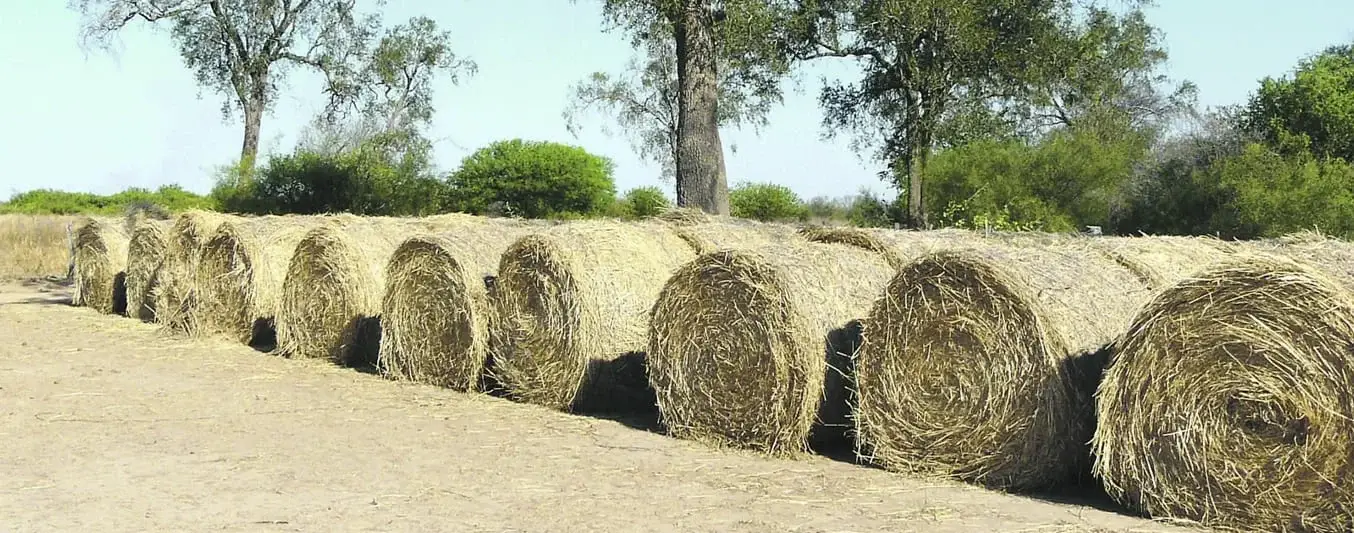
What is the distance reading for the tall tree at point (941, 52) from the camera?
20125 mm

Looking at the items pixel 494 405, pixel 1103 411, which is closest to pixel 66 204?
pixel 494 405

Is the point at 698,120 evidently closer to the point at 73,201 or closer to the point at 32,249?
the point at 32,249

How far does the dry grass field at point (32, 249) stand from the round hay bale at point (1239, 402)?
24667 millimetres

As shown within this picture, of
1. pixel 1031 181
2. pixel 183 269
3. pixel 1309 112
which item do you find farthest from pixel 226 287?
pixel 1309 112

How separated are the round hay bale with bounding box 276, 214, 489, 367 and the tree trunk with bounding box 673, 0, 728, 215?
552 cm

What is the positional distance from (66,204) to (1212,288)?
167 ft

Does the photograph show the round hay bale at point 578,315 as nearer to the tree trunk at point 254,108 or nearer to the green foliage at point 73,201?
the tree trunk at point 254,108

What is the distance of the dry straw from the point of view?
707 centimetres

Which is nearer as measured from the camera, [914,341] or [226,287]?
[914,341]

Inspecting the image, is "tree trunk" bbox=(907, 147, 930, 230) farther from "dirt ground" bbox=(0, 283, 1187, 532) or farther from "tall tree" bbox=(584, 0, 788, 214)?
"dirt ground" bbox=(0, 283, 1187, 532)

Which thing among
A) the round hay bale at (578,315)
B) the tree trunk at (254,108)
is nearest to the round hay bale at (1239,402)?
the round hay bale at (578,315)

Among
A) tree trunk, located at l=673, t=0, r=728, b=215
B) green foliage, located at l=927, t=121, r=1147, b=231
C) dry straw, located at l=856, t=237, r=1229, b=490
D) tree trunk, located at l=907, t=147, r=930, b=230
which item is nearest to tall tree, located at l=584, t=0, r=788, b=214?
tree trunk, located at l=673, t=0, r=728, b=215

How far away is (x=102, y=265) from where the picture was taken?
60.7ft

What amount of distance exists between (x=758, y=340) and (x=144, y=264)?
37.0ft
